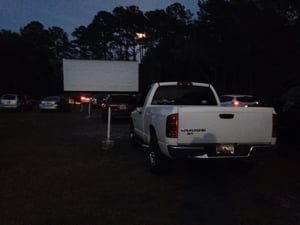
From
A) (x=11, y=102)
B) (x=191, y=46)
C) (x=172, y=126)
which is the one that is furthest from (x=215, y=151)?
(x=191, y=46)

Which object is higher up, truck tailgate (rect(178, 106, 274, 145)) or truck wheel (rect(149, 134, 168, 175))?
truck tailgate (rect(178, 106, 274, 145))

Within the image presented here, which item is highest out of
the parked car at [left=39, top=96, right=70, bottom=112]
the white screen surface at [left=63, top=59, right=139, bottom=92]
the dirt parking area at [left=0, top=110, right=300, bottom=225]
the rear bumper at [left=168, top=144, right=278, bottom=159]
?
the white screen surface at [left=63, top=59, right=139, bottom=92]

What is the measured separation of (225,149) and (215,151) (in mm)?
198

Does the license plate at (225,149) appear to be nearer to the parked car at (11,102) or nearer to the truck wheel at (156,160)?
the truck wheel at (156,160)

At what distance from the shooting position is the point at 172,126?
5918 mm

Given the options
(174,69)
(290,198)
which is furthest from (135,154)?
(174,69)

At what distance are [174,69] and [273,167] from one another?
147 feet

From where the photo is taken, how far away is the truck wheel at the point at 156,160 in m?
6.81

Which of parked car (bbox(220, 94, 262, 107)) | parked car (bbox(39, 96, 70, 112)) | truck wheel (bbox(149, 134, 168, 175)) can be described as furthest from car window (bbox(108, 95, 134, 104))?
truck wheel (bbox(149, 134, 168, 175))

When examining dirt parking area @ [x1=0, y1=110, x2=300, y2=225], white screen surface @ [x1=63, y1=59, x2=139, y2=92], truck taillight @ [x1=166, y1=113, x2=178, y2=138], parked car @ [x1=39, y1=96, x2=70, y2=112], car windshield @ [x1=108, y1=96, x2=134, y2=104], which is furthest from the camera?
parked car @ [x1=39, y1=96, x2=70, y2=112]

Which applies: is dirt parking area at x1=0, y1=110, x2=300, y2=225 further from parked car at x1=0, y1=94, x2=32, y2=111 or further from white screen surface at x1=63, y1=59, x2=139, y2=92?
parked car at x1=0, y1=94, x2=32, y2=111

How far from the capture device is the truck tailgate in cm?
591

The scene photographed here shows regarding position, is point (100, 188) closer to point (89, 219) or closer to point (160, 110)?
point (89, 219)

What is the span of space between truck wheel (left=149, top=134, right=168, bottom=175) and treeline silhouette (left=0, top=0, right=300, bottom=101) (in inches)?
181
